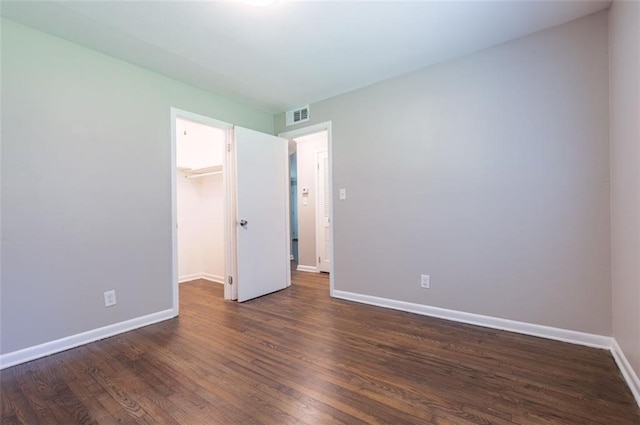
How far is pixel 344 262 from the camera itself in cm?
341

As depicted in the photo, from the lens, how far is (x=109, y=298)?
2.46 meters

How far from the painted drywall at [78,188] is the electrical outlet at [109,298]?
0.12 feet

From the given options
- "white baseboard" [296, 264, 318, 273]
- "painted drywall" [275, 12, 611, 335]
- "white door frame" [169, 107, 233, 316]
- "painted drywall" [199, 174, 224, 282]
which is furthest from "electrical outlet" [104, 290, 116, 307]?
"white baseboard" [296, 264, 318, 273]

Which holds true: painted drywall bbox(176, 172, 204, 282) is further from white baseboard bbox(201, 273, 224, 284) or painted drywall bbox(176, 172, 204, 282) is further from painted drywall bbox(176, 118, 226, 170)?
painted drywall bbox(176, 118, 226, 170)

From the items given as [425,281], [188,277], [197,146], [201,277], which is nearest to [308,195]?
[197,146]

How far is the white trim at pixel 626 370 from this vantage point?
Result: 1540 millimetres

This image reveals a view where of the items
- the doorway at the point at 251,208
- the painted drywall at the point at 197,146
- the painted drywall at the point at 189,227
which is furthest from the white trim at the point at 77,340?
the painted drywall at the point at 197,146

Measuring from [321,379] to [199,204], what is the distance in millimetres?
3404

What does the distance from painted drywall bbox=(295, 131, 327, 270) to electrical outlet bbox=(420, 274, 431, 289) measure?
7.97ft

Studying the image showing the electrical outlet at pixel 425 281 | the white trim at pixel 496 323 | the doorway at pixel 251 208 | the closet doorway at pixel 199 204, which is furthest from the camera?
the closet doorway at pixel 199 204

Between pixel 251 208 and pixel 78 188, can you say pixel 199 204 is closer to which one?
pixel 251 208

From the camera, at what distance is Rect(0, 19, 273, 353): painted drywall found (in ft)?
6.66

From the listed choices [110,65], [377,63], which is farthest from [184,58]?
[377,63]

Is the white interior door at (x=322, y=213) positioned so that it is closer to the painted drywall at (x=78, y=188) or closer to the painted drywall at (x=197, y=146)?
the painted drywall at (x=197, y=146)
